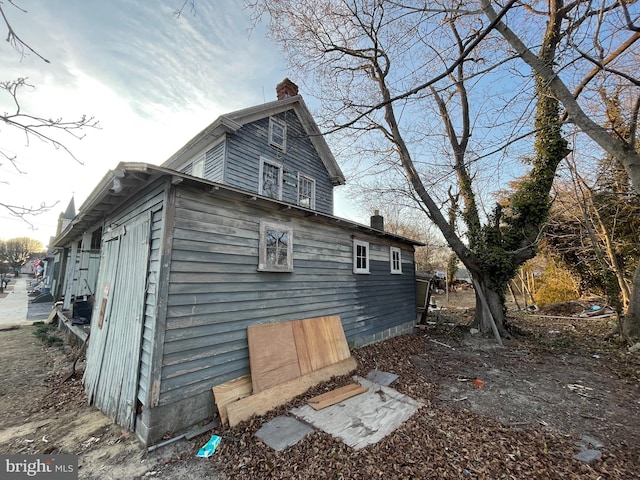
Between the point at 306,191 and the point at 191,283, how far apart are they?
7.19m

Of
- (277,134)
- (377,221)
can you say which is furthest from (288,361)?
Result: (277,134)

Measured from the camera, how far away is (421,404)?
14.0 ft

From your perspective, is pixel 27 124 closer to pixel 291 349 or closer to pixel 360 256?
pixel 291 349

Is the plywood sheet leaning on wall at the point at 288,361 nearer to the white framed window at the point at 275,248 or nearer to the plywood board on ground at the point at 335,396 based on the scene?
the plywood board on ground at the point at 335,396

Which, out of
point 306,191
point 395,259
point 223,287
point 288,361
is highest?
point 306,191

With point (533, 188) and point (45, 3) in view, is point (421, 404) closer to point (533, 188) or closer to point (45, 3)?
point (45, 3)

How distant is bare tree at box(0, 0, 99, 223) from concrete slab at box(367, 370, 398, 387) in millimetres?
5769

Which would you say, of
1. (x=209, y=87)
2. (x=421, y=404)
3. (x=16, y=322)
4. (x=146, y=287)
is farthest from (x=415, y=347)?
(x=16, y=322)

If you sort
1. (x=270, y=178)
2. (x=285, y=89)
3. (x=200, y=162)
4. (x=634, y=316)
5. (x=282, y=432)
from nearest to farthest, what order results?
(x=282, y=432) → (x=634, y=316) → (x=200, y=162) → (x=270, y=178) → (x=285, y=89)

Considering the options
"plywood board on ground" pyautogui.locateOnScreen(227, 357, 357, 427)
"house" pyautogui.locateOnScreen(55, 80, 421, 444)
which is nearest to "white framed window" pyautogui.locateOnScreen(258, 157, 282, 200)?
"house" pyautogui.locateOnScreen(55, 80, 421, 444)

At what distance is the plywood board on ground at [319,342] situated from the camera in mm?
5043

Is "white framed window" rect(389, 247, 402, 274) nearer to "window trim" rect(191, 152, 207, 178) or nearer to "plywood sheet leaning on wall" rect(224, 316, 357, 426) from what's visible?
"plywood sheet leaning on wall" rect(224, 316, 357, 426)

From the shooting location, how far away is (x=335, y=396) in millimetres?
4496

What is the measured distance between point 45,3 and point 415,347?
954 centimetres
